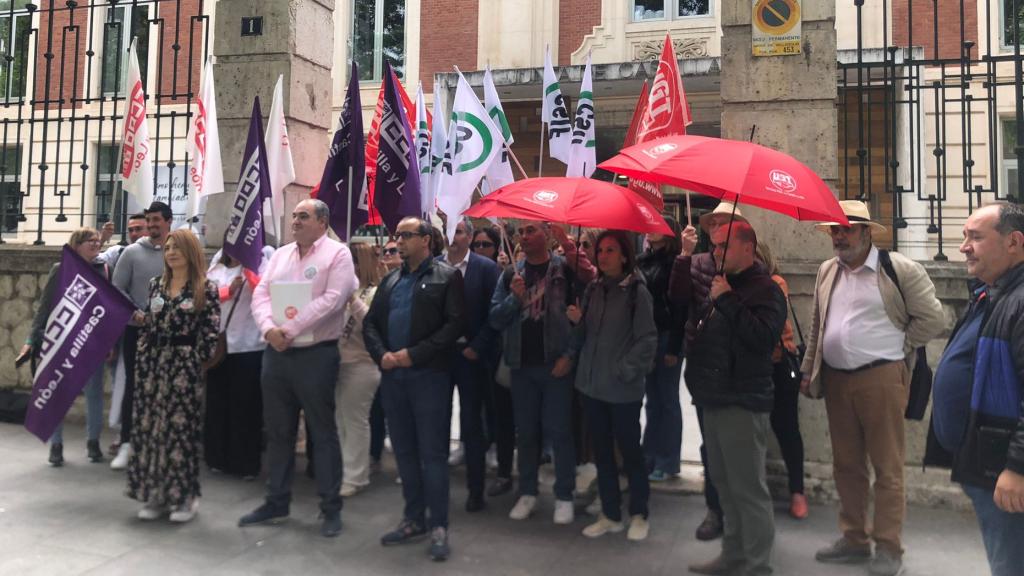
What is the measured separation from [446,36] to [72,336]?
14289 mm

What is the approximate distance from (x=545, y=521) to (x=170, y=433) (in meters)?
2.67

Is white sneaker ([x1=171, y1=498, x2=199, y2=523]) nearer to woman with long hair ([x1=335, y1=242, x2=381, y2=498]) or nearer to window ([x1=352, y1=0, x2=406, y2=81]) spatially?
woman with long hair ([x1=335, y1=242, x2=381, y2=498])

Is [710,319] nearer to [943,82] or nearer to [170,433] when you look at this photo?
[943,82]

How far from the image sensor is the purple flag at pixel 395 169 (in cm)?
620

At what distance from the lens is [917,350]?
4.73 m

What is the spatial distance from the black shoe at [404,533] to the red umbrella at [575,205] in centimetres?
204

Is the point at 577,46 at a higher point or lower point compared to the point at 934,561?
higher

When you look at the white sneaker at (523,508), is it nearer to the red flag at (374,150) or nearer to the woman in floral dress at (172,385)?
the woman in floral dress at (172,385)

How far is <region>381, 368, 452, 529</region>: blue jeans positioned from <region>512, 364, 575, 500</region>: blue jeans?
0.59 metres

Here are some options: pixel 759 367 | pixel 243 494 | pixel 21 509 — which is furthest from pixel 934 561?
pixel 21 509

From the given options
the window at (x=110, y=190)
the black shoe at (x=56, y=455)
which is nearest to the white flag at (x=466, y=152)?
the window at (x=110, y=190)

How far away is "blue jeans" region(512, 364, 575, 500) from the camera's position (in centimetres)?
532

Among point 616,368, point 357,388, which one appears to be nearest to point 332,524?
A: point 357,388

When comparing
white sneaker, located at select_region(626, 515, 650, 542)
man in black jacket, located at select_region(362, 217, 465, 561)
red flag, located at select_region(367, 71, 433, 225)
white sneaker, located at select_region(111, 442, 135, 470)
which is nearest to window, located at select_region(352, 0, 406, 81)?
red flag, located at select_region(367, 71, 433, 225)
